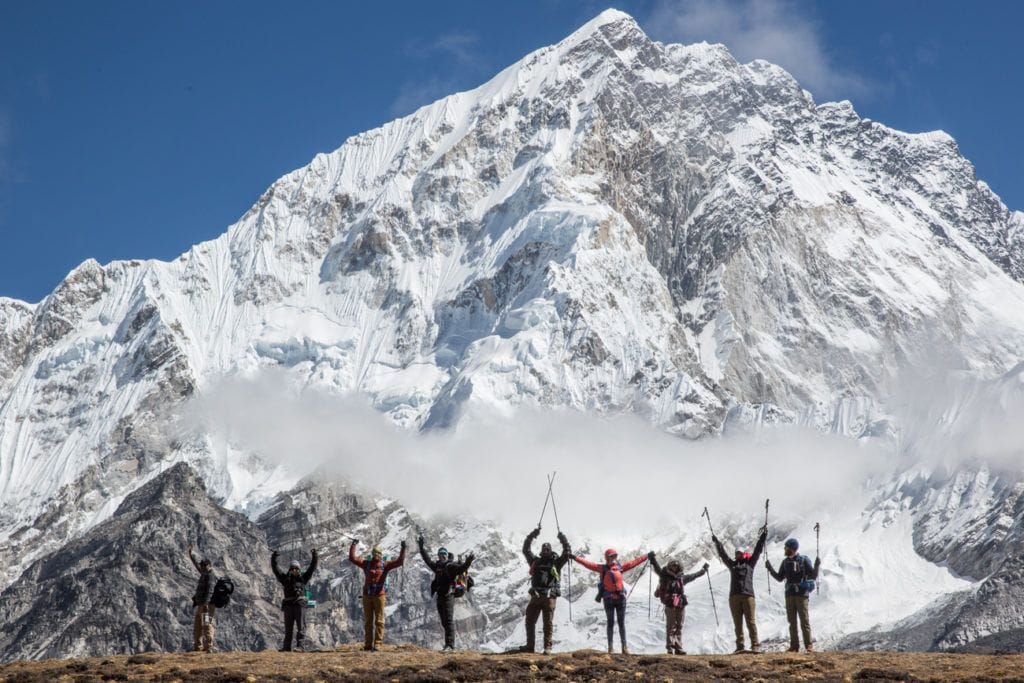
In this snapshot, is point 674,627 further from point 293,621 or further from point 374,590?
point 293,621

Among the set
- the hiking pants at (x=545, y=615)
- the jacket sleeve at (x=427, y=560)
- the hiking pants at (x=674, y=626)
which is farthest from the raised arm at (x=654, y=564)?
the jacket sleeve at (x=427, y=560)

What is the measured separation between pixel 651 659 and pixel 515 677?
5549mm

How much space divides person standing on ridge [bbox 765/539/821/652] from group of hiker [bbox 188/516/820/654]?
28 millimetres

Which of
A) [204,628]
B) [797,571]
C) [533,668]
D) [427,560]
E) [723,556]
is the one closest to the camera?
[533,668]

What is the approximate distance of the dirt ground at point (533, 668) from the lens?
144 ft

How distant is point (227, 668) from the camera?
4622 centimetres

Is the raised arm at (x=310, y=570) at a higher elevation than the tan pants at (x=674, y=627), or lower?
higher

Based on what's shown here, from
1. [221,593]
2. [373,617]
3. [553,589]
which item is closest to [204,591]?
[221,593]

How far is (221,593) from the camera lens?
55.7 meters

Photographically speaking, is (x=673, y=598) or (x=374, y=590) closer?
(x=673, y=598)

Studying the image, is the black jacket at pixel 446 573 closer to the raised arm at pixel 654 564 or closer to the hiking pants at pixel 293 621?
the hiking pants at pixel 293 621

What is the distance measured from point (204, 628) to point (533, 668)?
50.2ft

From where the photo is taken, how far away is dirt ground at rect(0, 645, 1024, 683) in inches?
1727

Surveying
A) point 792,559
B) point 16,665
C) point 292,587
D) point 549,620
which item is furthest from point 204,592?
point 792,559
